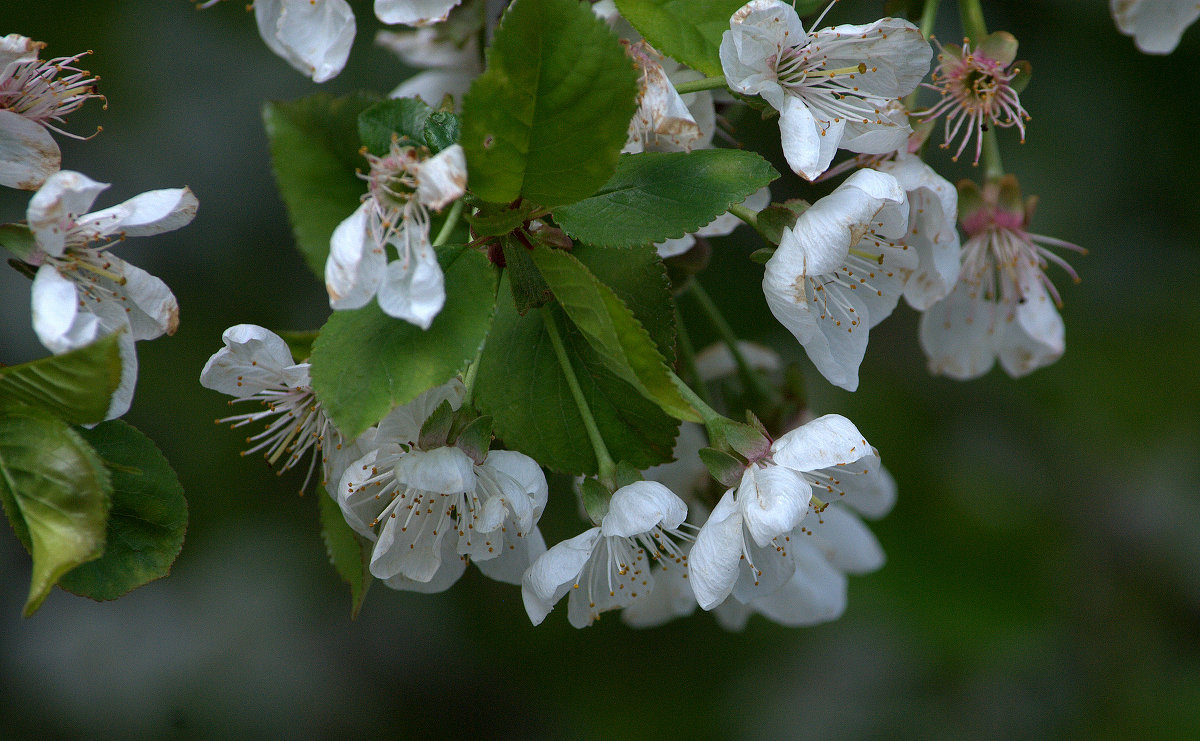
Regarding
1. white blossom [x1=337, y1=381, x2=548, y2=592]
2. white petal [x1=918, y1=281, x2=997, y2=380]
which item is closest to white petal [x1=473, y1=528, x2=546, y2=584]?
white blossom [x1=337, y1=381, x2=548, y2=592]

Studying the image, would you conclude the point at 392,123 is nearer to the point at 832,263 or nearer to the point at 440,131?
the point at 440,131

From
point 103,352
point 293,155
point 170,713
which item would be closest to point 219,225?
point 170,713

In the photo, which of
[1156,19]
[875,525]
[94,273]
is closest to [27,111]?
[94,273]

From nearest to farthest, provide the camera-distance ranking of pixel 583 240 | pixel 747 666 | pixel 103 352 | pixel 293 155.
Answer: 1. pixel 103 352
2. pixel 583 240
3. pixel 293 155
4. pixel 747 666

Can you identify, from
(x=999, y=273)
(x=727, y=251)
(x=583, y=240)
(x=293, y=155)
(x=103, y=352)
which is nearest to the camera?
(x=103, y=352)

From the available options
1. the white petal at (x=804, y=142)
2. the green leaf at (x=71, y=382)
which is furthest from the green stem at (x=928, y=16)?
the green leaf at (x=71, y=382)

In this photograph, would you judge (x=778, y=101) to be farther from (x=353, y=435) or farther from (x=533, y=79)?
(x=353, y=435)
